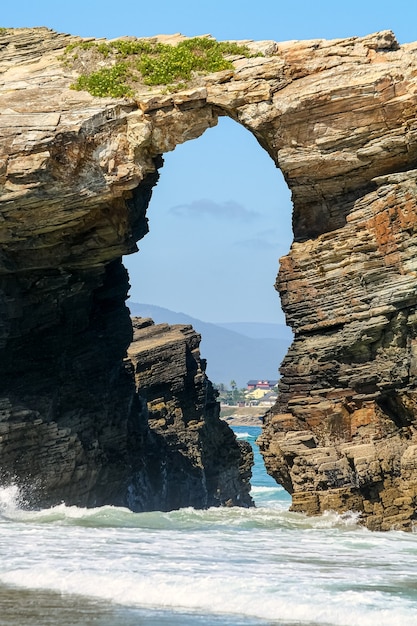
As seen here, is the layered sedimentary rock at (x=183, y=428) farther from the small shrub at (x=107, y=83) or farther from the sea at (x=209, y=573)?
the small shrub at (x=107, y=83)

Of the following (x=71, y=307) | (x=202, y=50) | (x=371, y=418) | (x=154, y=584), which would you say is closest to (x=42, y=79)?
(x=202, y=50)

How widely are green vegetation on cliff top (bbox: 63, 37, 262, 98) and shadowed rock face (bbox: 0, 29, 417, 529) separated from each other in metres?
0.42

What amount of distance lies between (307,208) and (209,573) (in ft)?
41.9

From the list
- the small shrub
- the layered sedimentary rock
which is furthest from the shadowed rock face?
the layered sedimentary rock

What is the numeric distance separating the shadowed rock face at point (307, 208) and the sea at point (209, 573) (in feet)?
6.32

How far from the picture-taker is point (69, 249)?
→ 3203 cm

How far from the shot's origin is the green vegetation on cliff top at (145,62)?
2939 centimetres

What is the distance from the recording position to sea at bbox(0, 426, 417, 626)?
54.9ft

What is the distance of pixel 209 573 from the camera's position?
1933 cm

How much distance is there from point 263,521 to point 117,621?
11.9 metres

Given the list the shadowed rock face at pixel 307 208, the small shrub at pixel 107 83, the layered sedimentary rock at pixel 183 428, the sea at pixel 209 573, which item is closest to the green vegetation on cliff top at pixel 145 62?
the small shrub at pixel 107 83

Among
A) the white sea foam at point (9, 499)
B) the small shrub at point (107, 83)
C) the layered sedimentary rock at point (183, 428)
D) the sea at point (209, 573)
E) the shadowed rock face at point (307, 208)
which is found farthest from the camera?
the layered sedimentary rock at point (183, 428)

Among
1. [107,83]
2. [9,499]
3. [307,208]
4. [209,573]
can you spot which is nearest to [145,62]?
[107,83]

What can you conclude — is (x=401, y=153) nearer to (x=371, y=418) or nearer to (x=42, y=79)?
(x=371, y=418)
